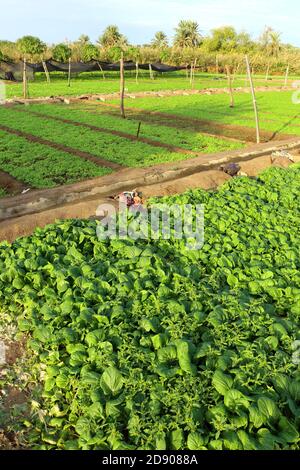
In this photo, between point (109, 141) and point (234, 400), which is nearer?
point (234, 400)

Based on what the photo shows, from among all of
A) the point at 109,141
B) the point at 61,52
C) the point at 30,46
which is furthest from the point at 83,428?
the point at 61,52

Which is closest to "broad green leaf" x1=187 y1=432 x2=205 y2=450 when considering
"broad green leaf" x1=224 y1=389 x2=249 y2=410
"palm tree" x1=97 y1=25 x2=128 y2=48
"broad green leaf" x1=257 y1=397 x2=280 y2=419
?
"broad green leaf" x1=224 y1=389 x2=249 y2=410

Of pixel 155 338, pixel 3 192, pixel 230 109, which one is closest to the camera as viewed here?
pixel 155 338

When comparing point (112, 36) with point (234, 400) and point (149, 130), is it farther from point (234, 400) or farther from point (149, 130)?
point (234, 400)

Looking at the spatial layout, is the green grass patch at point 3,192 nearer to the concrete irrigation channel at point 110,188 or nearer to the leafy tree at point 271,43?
the concrete irrigation channel at point 110,188

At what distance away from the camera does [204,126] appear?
20.7 m

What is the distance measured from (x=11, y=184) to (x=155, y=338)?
8589 millimetres

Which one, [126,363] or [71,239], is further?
[71,239]

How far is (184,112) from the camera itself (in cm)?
2427

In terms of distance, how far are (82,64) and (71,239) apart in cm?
3672

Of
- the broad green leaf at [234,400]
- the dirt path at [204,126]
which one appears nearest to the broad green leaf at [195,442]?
the broad green leaf at [234,400]

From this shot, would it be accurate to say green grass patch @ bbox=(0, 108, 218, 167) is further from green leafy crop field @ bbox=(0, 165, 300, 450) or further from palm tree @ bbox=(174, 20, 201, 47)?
palm tree @ bbox=(174, 20, 201, 47)
